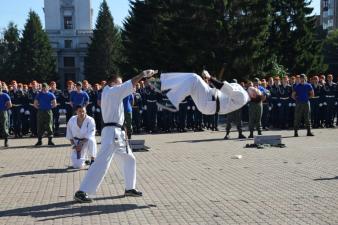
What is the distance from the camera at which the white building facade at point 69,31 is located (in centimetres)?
10175

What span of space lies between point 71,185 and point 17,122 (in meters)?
12.6

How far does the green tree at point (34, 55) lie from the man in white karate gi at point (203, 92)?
236ft

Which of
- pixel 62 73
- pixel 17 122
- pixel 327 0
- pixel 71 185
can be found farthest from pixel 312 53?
pixel 327 0

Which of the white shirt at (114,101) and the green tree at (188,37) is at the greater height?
the green tree at (188,37)

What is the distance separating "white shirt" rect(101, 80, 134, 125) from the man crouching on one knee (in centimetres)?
387

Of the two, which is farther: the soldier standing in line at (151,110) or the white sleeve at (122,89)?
the soldier standing in line at (151,110)

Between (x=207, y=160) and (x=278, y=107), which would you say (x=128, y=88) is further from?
(x=278, y=107)

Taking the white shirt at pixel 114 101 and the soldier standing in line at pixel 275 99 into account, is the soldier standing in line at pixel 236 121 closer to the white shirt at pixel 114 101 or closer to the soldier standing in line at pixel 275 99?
the soldier standing in line at pixel 275 99

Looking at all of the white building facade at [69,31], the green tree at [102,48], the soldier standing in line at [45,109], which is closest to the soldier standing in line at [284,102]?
the soldier standing in line at [45,109]

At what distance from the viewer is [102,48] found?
83250 mm

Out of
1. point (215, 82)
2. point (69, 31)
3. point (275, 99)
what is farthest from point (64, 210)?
point (69, 31)

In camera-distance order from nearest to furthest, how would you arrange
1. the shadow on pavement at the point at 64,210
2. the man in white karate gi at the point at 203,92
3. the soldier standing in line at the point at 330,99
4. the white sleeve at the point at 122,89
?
the shadow on pavement at the point at 64,210, the man in white karate gi at the point at 203,92, the white sleeve at the point at 122,89, the soldier standing in line at the point at 330,99

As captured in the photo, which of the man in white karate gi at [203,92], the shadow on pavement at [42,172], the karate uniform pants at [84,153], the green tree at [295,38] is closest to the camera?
the man in white karate gi at [203,92]

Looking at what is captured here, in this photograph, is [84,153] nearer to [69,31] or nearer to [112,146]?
[112,146]
